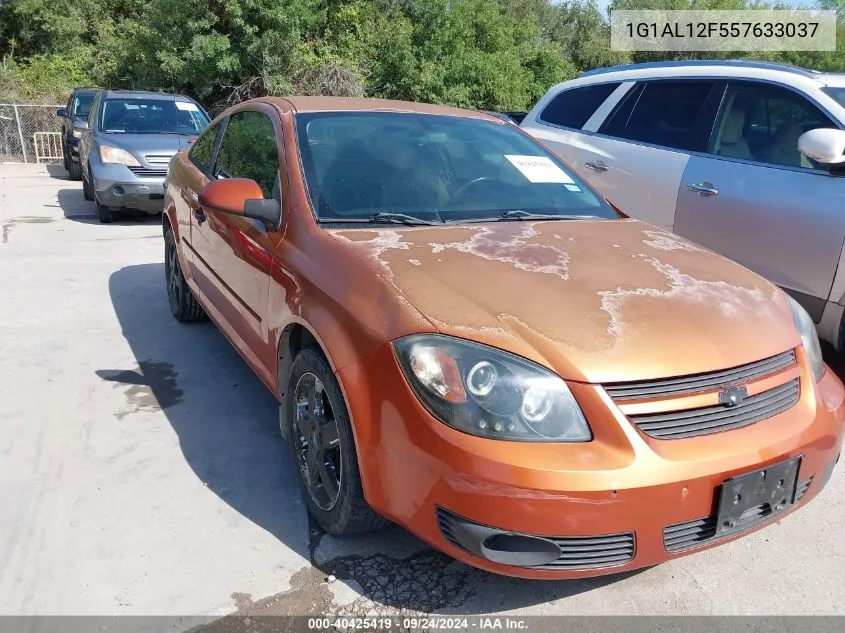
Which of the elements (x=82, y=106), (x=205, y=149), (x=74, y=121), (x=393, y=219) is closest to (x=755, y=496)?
(x=393, y=219)

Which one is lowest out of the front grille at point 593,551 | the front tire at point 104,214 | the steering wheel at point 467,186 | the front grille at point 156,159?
the front tire at point 104,214

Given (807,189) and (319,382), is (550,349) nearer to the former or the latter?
(319,382)

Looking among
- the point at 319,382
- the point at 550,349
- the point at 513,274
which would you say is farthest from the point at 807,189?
the point at 319,382

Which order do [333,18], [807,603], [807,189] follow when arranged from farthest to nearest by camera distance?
[333,18]
[807,189]
[807,603]

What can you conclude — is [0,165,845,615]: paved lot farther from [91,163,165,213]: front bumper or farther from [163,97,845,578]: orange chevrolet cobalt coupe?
[91,163,165,213]: front bumper

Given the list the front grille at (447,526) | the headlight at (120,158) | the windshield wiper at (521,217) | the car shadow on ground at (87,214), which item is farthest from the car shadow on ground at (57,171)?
the front grille at (447,526)

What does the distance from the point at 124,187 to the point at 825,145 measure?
298 inches

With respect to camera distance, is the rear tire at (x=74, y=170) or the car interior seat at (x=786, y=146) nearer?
the car interior seat at (x=786, y=146)

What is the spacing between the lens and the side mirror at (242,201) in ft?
9.91

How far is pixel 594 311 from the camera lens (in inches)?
88.2

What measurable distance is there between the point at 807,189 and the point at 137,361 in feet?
13.4

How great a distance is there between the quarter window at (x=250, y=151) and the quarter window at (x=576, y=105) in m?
2.89

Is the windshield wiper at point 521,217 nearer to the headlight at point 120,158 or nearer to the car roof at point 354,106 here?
the car roof at point 354,106

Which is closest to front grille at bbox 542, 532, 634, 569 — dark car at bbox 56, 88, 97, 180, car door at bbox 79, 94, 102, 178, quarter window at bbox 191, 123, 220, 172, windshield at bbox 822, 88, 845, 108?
quarter window at bbox 191, 123, 220, 172
